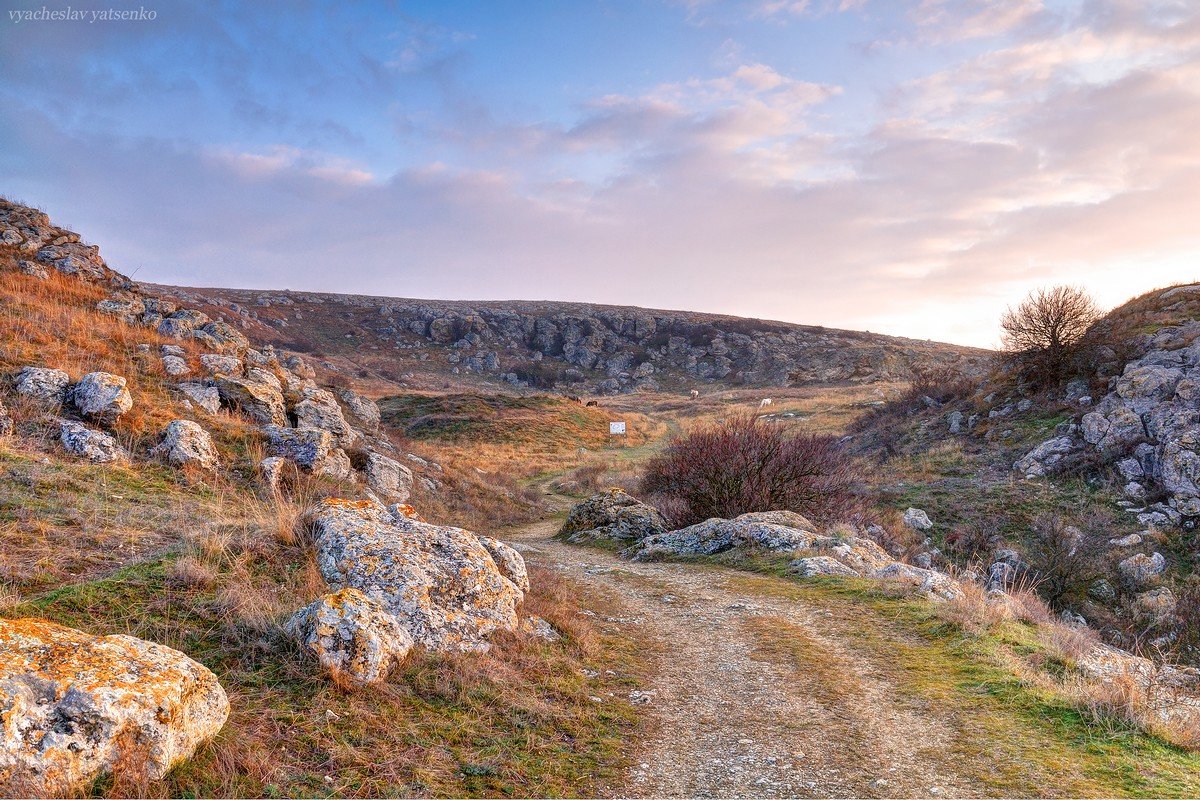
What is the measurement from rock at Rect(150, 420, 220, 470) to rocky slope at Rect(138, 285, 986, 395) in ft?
216

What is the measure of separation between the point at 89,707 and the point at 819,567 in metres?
10.5

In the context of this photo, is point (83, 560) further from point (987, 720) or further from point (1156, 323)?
point (1156, 323)

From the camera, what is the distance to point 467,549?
7754 millimetres

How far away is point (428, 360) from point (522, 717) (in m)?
92.4

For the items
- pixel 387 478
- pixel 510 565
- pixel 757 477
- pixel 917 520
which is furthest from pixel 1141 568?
pixel 387 478

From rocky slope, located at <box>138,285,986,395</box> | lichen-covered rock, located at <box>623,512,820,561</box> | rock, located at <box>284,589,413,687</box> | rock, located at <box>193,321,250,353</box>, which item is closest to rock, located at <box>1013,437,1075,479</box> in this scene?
lichen-covered rock, located at <box>623,512,820,561</box>

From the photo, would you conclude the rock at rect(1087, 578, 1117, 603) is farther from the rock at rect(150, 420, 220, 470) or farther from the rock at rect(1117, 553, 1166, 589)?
the rock at rect(150, 420, 220, 470)

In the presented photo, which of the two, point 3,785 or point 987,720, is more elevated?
point 3,785

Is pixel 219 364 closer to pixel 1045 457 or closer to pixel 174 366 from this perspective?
pixel 174 366

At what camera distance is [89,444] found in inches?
393

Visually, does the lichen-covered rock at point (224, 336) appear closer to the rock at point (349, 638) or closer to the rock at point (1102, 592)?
the rock at point (349, 638)

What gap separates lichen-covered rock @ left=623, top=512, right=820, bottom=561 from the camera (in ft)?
42.4

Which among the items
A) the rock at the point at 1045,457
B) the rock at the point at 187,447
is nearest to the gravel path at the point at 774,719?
the rock at the point at 187,447

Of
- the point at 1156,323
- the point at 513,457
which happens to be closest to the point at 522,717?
the point at 1156,323
